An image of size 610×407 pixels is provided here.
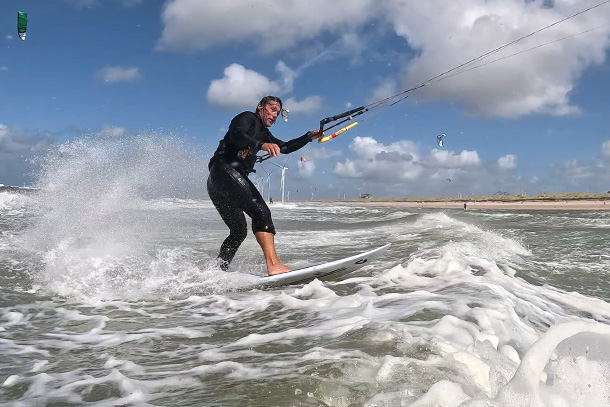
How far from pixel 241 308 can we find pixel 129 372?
1753 mm

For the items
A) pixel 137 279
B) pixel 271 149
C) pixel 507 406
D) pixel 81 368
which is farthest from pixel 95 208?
pixel 507 406

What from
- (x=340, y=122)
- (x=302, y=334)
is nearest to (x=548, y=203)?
(x=340, y=122)

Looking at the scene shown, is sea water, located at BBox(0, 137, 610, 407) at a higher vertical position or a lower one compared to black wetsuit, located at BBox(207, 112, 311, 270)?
lower

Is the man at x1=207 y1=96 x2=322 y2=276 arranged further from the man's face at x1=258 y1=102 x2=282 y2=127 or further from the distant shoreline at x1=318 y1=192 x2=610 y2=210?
the distant shoreline at x1=318 y1=192 x2=610 y2=210

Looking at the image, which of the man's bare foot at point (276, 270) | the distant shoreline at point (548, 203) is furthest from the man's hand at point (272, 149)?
the distant shoreline at point (548, 203)

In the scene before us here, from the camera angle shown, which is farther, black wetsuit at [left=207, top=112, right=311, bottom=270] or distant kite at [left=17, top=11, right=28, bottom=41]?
distant kite at [left=17, top=11, right=28, bottom=41]

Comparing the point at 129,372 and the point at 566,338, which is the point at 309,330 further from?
the point at 566,338

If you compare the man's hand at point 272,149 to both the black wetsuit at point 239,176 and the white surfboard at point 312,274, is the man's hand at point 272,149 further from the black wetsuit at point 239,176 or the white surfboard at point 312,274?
the white surfboard at point 312,274

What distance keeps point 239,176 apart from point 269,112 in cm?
96

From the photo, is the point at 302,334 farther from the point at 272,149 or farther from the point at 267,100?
the point at 267,100

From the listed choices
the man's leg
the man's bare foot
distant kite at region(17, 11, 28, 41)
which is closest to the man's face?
the man's leg

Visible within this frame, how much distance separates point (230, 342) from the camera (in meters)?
3.14

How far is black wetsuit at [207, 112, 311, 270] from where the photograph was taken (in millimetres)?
5758

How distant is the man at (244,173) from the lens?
570 centimetres
